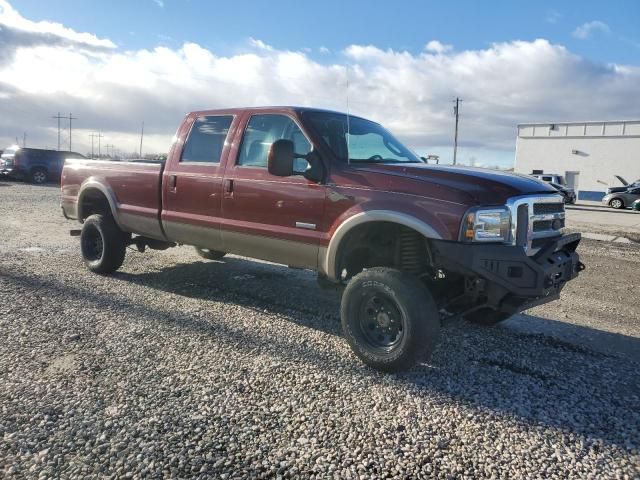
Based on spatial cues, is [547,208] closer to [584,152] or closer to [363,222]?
[363,222]

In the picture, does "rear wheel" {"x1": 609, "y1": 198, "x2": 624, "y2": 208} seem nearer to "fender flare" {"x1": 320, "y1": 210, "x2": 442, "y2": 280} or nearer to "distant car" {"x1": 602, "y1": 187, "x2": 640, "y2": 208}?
"distant car" {"x1": 602, "y1": 187, "x2": 640, "y2": 208}

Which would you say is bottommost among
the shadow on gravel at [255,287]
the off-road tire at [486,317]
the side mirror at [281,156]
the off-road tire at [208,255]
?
the shadow on gravel at [255,287]

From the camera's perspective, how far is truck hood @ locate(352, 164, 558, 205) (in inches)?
144

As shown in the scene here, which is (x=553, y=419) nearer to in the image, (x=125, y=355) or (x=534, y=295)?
(x=534, y=295)

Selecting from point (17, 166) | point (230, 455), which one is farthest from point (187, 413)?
point (17, 166)

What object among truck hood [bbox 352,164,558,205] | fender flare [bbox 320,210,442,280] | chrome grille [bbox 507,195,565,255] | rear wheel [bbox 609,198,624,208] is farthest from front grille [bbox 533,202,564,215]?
rear wheel [bbox 609,198,624,208]

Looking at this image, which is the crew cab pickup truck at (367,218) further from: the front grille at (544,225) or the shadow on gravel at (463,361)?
the shadow on gravel at (463,361)

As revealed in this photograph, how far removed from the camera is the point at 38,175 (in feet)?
83.5

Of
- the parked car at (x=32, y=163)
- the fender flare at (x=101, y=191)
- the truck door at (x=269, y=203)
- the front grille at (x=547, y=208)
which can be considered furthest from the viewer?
the parked car at (x=32, y=163)

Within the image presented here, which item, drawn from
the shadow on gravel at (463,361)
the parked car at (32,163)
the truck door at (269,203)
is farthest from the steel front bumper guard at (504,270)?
the parked car at (32,163)

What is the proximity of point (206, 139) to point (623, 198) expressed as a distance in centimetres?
2665

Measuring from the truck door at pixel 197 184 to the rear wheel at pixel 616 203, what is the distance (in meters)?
26.8

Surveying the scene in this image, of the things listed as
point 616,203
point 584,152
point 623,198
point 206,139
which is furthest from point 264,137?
point 584,152

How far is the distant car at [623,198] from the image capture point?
26188mm
